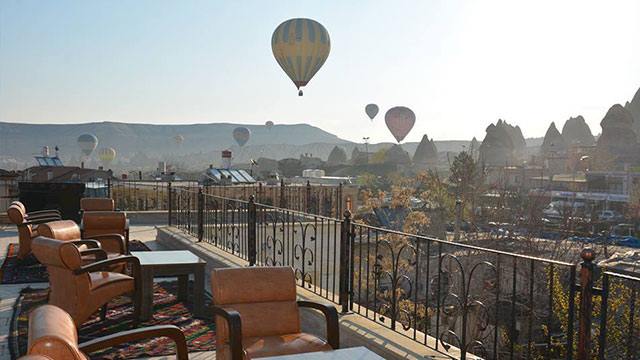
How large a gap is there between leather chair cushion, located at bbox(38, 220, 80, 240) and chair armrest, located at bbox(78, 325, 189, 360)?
308 centimetres

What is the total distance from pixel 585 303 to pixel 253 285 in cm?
190

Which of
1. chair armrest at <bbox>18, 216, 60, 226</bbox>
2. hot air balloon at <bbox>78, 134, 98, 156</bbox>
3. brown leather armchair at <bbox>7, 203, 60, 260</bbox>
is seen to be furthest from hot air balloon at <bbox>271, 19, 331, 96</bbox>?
hot air balloon at <bbox>78, 134, 98, 156</bbox>

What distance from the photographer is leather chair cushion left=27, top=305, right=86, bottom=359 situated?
1720 millimetres

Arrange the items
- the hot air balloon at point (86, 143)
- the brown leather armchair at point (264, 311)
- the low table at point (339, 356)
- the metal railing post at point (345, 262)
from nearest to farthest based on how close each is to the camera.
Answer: the low table at point (339, 356) → the brown leather armchair at point (264, 311) → the metal railing post at point (345, 262) → the hot air balloon at point (86, 143)

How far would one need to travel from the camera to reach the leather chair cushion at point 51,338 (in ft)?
5.64

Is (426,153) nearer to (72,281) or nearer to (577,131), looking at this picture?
(577,131)

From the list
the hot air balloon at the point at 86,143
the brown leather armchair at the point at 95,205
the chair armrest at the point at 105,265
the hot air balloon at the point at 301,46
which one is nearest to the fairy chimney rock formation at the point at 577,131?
the hot air balloon at the point at 86,143

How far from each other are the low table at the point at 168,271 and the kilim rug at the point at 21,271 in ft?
6.26

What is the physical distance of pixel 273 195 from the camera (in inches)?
758

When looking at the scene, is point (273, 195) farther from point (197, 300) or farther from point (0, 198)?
point (197, 300)

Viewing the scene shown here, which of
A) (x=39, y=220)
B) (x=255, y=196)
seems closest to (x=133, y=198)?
(x=255, y=196)

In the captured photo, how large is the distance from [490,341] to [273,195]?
8.19 meters

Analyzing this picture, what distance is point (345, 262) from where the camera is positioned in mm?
5051

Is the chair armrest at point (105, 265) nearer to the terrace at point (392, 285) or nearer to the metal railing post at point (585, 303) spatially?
the terrace at point (392, 285)
